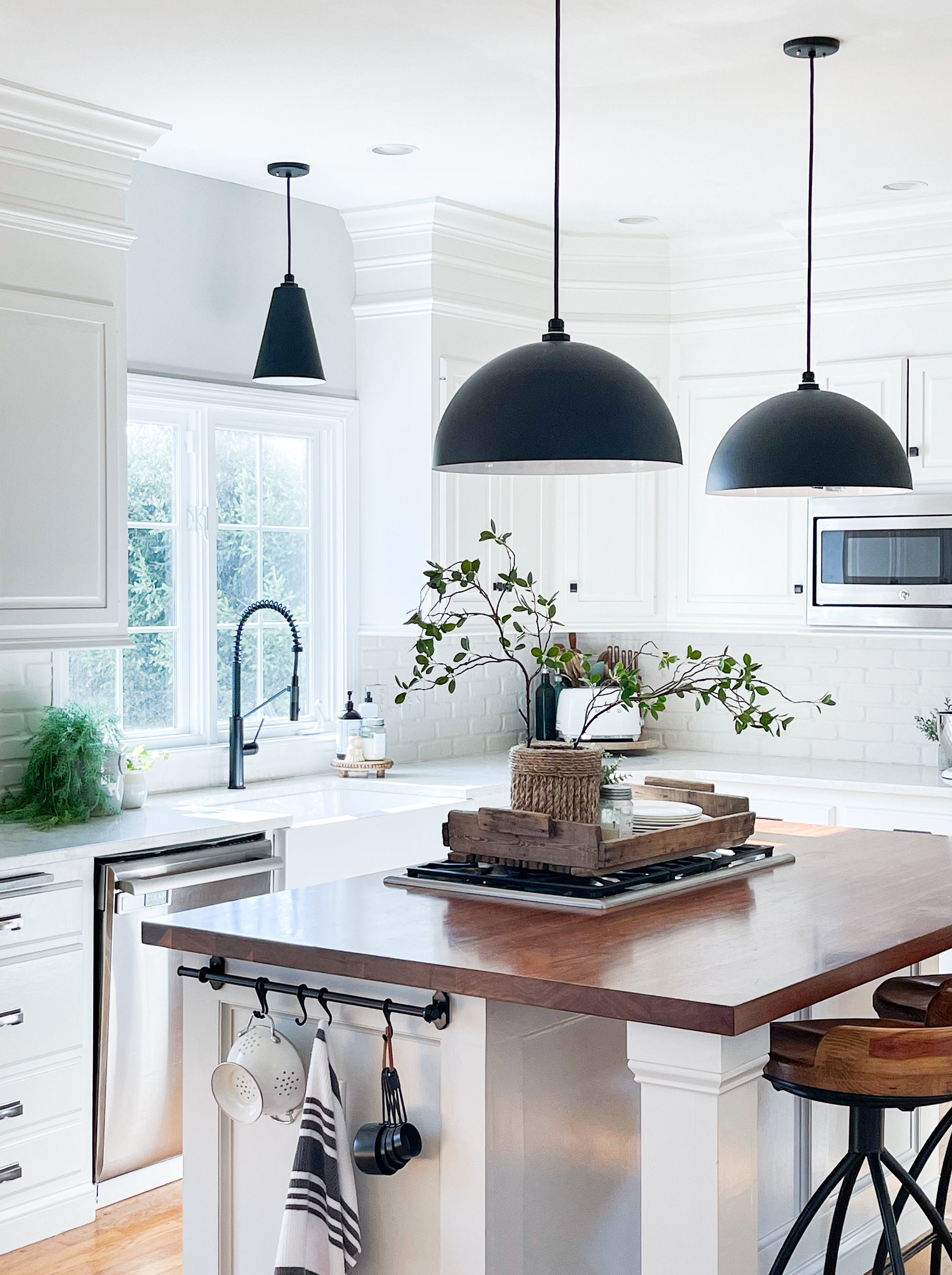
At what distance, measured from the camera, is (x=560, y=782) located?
2934 mm

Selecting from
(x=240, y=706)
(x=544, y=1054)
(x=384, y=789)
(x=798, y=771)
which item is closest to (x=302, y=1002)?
(x=544, y=1054)

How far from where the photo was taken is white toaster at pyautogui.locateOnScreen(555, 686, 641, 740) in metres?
5.43

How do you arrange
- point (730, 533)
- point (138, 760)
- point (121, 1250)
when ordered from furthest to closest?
point (730, 533)
point (138, 760)
point (121, 1250)

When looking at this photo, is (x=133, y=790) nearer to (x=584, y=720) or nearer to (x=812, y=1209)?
(x=584, y=720)

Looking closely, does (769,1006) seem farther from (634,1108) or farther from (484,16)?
(484,16)

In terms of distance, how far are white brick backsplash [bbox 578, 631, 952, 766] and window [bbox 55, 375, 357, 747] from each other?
1.52 meters

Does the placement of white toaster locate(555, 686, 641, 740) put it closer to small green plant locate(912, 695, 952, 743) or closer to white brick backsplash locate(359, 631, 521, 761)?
white brick backsplash locate(359, 631, 521, 761)

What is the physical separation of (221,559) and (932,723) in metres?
2.55

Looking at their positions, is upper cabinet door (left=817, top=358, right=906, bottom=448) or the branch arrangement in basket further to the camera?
upper cabinet door (left=817, top=358, right=906, bottom=448)

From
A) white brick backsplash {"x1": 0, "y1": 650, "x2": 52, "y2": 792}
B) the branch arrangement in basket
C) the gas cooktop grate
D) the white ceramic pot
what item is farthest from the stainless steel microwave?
white brick backsplash {"x1": 0, "y1": 650, "x2": 52, "y2": 792}

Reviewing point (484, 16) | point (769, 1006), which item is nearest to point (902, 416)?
point (484, 16)

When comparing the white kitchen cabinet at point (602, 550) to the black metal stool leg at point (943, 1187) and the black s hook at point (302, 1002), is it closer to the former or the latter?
the black metal stool leg at point (943, 1187)

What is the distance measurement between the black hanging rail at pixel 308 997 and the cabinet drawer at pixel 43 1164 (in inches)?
46.1

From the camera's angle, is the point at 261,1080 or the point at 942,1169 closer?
the point at 261,1080
